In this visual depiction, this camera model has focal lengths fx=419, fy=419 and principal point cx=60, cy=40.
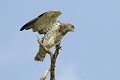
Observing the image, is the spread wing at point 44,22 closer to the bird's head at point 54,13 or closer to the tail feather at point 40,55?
the bird's head at point 54,13

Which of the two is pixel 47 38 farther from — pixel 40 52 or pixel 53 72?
pixel 53 72

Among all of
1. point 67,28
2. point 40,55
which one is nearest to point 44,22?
point 67,28

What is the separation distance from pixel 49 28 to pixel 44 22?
20.5 inches

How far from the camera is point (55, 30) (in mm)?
13508

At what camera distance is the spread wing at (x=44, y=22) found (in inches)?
501

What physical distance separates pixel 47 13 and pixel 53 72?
3.93 meters

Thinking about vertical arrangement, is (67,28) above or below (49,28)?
below

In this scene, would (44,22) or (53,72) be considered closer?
(53,72)

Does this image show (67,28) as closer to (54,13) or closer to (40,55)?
(54,13)

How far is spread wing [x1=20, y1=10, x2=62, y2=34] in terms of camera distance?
1273 cm

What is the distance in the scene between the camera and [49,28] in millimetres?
13594

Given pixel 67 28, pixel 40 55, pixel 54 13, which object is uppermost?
Result: pixel 54 13

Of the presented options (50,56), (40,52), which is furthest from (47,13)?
(50,56)

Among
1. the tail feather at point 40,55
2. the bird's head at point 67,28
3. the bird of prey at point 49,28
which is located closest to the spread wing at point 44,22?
the bird of prey at point 49,28
